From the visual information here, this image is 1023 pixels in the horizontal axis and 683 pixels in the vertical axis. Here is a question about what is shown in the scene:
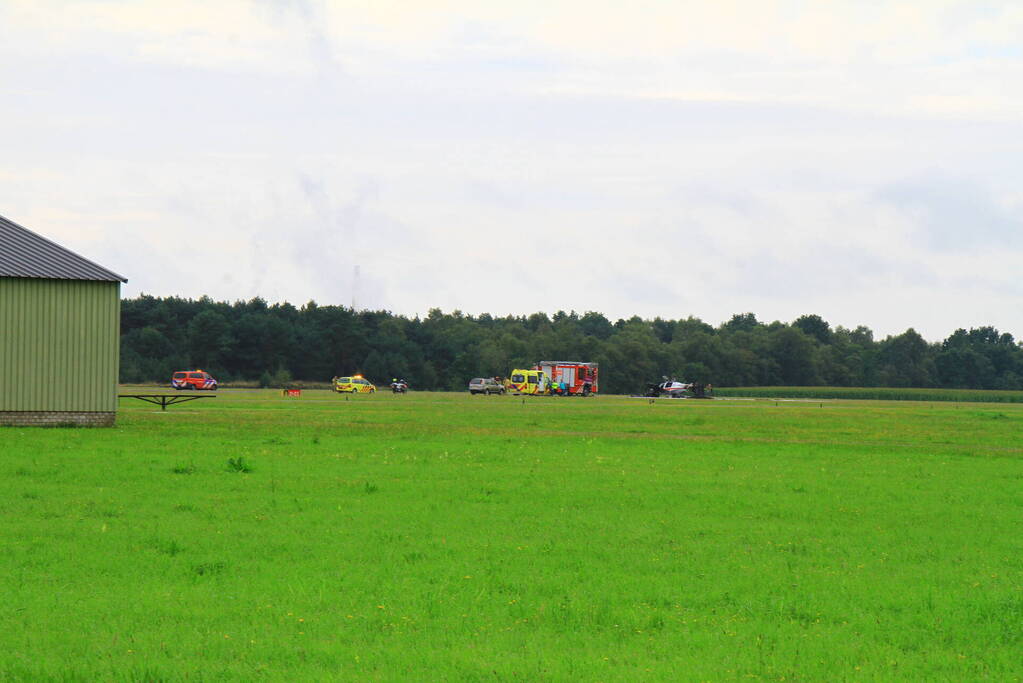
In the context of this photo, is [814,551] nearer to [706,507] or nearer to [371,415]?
[706,507]

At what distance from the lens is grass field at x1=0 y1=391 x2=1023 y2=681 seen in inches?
368

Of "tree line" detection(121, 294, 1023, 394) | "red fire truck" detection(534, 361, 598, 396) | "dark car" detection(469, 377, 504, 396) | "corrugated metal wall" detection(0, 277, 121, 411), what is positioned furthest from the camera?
"tree line" detection(121, 294, 1023, 394)

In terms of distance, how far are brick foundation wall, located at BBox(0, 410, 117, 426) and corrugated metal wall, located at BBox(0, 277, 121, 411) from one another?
0.63ft

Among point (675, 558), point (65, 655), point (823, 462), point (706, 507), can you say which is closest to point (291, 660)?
point (65, 655)

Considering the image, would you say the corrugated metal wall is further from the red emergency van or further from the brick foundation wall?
the red emergency van

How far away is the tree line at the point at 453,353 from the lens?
145500 mm

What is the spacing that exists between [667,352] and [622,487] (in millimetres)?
150680

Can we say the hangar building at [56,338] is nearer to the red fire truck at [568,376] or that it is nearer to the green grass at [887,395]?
the red fire truck at [568,376]

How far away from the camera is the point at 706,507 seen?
18859 millimetres

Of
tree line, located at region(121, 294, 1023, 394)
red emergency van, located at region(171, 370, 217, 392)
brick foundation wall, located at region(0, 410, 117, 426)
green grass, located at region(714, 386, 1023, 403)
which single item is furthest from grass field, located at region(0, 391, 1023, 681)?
tree line, located at region(121, 294, 1023, 394)

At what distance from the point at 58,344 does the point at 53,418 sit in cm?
255

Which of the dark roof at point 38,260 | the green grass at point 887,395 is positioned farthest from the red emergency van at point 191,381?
the dark roof at point 38,260

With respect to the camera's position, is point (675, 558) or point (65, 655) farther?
point (675, 558)

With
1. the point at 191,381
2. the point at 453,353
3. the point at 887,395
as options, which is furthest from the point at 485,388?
the point at 453,353
